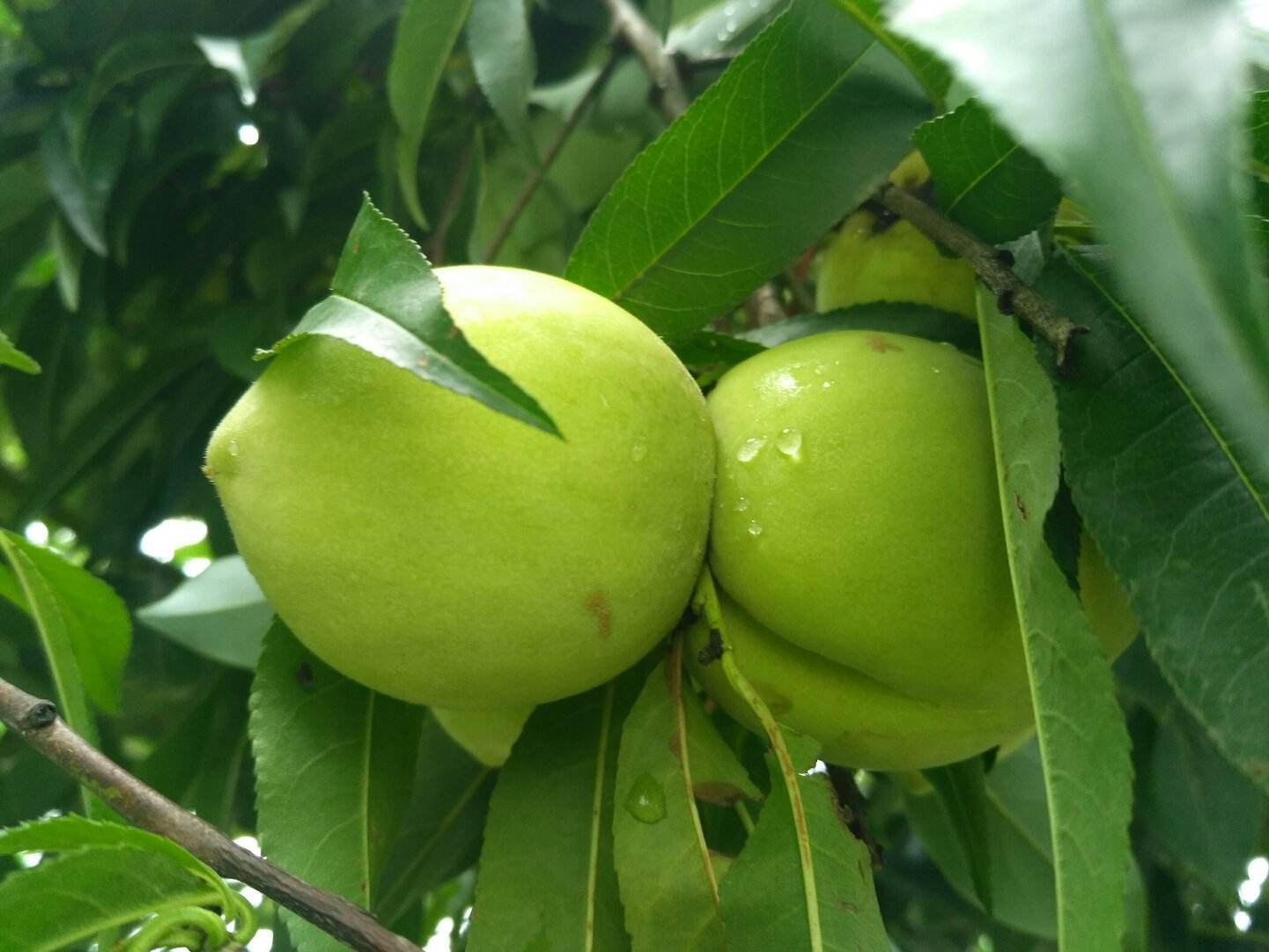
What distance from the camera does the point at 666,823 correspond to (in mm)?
754

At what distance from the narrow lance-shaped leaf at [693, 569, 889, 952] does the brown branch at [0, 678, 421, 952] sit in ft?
0.60

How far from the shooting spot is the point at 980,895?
3.15 ft

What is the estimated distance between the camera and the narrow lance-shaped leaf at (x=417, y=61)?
1140 mm

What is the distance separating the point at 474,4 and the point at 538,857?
82 centimetres

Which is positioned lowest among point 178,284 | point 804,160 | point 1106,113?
point 178,284

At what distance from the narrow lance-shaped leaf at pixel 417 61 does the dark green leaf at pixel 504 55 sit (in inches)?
0.9

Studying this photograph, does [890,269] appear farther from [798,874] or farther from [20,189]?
[20,189]

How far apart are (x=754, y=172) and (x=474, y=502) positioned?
340mm

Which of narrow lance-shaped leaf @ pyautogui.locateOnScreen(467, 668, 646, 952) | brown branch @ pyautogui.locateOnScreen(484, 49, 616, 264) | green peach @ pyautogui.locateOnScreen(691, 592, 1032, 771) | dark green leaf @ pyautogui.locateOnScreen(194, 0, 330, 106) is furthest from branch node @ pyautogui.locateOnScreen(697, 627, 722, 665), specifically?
dark green leaf @ pyautogui.locateOnScreen(194, 0, 330, 106)

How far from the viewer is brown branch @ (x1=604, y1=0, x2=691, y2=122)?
1180 mm

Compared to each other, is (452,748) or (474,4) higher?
(474,4)

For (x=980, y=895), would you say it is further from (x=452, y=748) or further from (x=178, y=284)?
(x=178, y=284)

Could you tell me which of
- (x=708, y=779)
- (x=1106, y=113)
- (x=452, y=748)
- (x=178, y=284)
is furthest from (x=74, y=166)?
(x=1106, y=113)

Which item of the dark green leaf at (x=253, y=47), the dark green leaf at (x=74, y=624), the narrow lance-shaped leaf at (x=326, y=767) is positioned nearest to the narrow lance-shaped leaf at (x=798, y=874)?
the narrow lance-shaped leaf at (x=326, y=767)
